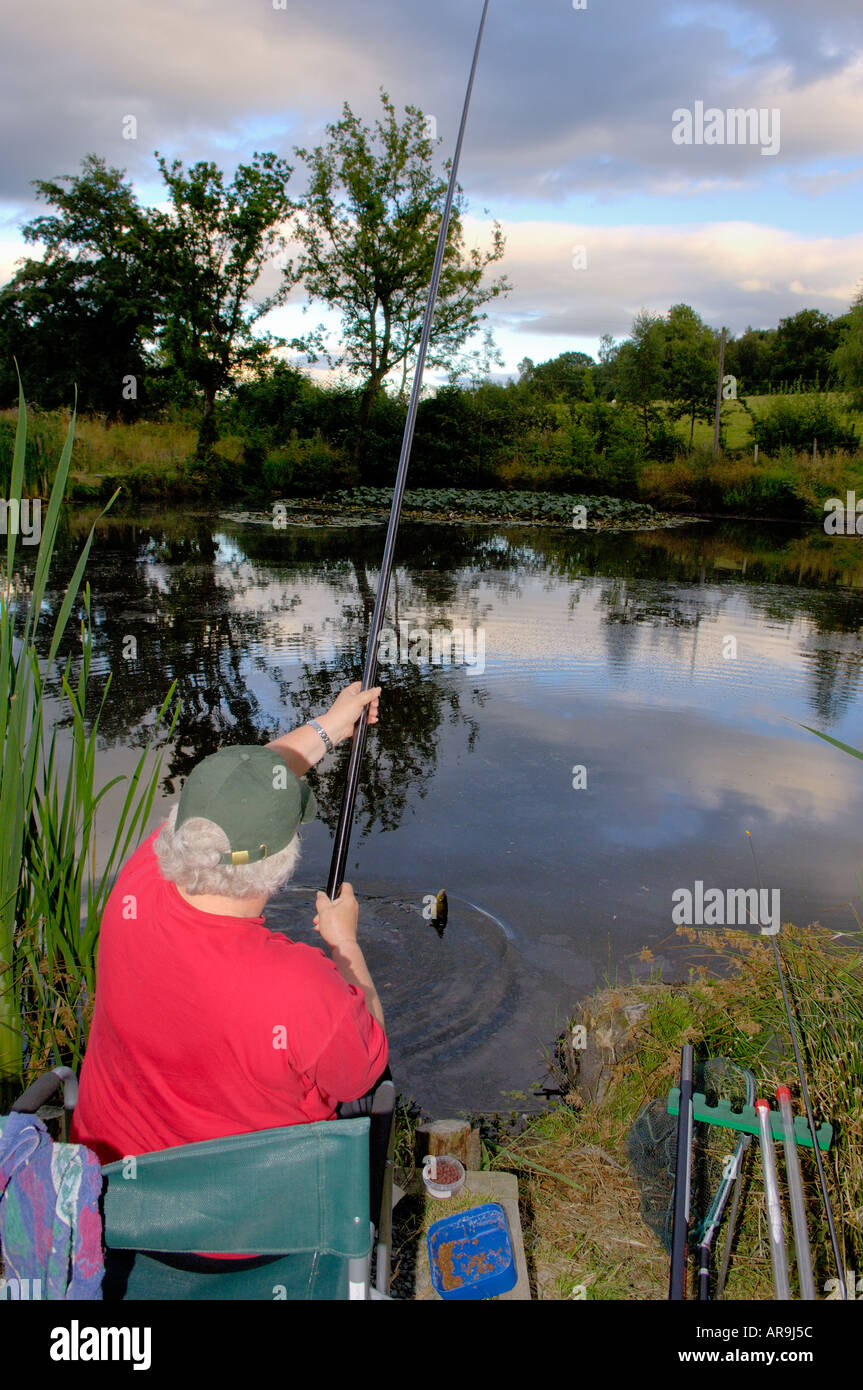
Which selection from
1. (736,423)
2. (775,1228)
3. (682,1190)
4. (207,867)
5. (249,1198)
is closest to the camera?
(249,1198)

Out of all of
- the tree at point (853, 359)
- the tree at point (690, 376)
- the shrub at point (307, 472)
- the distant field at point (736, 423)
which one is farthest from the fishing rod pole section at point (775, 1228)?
the tree at point (853, 359)

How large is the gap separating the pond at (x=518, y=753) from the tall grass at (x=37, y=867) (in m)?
1.37

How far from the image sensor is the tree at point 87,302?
2597 centimetres

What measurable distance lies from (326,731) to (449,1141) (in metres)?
1.25

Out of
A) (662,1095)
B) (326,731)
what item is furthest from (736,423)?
(326,731)

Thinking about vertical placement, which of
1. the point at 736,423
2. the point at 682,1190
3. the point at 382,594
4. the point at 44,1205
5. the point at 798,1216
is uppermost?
the point at 736,423

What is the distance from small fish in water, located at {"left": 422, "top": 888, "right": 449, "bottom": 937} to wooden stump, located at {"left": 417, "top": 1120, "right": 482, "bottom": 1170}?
5.58 ft

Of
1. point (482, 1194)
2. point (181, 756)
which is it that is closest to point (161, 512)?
point (181, 756)

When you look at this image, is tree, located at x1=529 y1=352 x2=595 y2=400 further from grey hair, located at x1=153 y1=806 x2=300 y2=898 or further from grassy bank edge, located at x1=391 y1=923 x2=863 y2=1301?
grey hair, located at x1=153 y1=806 x2=300 y2=898

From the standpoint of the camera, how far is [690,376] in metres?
32.2

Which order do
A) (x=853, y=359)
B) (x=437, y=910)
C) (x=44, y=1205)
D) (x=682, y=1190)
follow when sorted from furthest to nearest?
1. (x=853, y=359)
2. (x=437, y=910)
3. (x=682, y=1190)
4. (x=44, y=1205)

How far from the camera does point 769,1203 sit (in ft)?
6.01

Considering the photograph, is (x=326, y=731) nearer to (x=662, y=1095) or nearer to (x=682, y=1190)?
(x=682, y=1190)

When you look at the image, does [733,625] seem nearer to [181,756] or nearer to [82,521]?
[181,756]
